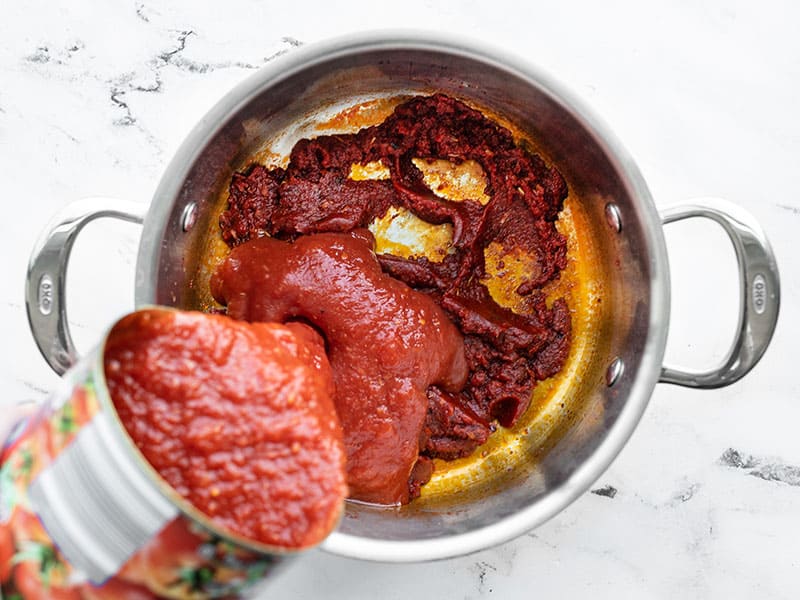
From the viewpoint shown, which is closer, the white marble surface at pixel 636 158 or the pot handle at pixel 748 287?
the pot handle at pixel 748 287

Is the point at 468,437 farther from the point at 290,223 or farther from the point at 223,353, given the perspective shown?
the point at 223,353

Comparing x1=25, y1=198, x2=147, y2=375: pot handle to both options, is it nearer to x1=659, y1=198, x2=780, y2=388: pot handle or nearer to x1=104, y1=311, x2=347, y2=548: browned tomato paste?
x1=104, y1=311, x2=347, y2=548: browned tomato paste

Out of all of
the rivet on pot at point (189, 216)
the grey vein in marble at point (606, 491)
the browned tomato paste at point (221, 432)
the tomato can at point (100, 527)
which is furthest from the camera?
the grey vein in marble at point (606, 491)

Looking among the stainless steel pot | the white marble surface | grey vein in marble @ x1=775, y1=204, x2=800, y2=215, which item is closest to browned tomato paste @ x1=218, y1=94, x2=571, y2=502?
the stainless steel pot

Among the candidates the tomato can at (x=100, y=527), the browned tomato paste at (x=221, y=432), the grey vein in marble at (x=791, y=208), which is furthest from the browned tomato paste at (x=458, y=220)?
the tomato can at (x=100, y=527)

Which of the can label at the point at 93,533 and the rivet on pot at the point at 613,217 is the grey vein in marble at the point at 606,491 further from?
the can label at the point at 93,533

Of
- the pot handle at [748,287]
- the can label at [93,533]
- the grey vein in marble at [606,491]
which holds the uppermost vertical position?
the pot handle at [748,287]

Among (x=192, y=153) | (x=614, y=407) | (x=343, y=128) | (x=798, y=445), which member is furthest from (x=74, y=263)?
(x=798, y=445)
